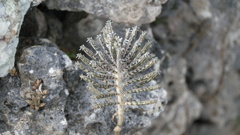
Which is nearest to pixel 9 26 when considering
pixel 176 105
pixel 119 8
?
pixel 119 8

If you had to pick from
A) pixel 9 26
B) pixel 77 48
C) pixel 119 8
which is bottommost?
pixel 9 26

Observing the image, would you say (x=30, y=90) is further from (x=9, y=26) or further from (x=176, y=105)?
(x=176, y=105)

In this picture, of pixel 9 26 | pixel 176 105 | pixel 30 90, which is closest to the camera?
pixel 9 26

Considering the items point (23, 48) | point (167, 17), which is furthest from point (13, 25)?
point (167, 17)

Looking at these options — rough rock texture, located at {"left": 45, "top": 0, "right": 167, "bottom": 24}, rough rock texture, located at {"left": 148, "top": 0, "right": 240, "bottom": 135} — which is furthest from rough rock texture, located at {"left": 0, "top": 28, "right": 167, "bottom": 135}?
rough rock texture, located at {"left": 148, "top": 0, "right": 240, "bottom": 135}

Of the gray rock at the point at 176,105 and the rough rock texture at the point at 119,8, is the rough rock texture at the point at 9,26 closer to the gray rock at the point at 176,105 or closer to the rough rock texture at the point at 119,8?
the rough rock texture at the point at 119,8

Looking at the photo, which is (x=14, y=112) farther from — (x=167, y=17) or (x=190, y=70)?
(x=190, y=70)
